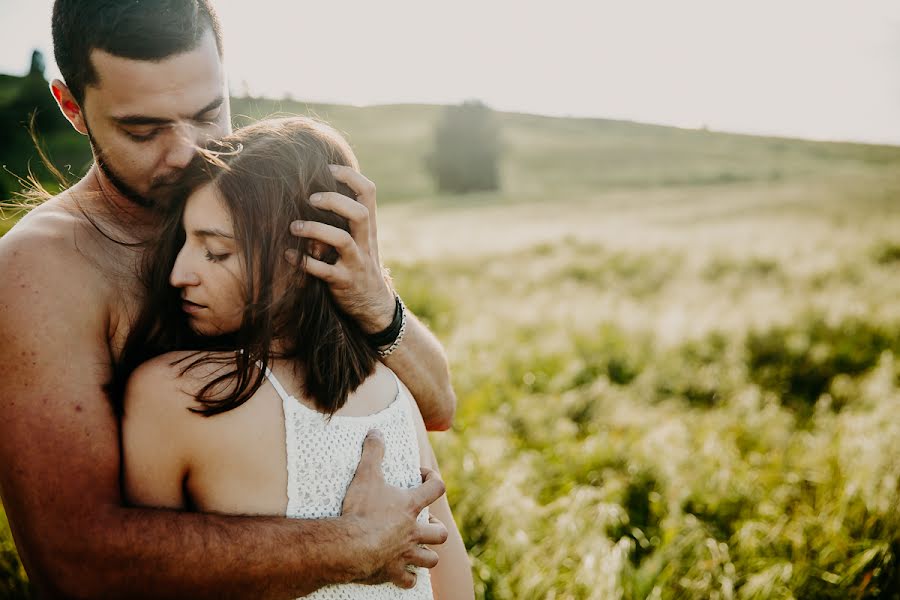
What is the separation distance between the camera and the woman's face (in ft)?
5.78

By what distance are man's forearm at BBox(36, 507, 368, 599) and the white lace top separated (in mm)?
Answer: 81

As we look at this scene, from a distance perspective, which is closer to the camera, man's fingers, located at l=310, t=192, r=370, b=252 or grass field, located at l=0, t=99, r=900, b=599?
man's fingers, located at l=310, t=192, r=370, b=252

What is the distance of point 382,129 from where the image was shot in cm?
6506

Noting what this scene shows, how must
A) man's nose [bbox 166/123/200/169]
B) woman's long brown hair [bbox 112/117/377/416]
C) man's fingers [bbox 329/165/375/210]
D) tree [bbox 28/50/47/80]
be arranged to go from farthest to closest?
tree [bbox 28/50/47/80], man's nose [bbox 166/123/200/169], man's fingers [bbox 329/165/375/210], woman's long brown hair [bbox 112/117/377/416]

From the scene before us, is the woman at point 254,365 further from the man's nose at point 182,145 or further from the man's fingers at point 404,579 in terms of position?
the man's nose at point 182,145

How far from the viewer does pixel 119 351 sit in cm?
184

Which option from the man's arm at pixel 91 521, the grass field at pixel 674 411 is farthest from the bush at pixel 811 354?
the man's arm at pixel 91 521

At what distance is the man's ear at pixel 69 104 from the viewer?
2.22 m

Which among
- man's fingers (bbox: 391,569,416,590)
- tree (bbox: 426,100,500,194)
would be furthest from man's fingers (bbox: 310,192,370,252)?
tree (bbox: 426,100,500,194)

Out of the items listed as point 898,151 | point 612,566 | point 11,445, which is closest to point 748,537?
point 612,566

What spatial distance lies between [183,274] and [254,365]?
0.34 meters

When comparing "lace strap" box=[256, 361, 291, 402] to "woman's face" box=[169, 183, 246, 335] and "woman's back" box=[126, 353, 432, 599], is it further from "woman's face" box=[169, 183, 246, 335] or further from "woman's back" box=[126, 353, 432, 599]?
"woman's face" box=[169, 183, 246, 335]

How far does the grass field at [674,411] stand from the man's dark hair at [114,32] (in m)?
0.72

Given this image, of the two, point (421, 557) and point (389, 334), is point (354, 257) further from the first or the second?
point (421, 557)
